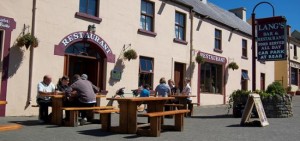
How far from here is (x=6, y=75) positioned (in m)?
11.1

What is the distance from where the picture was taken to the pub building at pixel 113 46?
1149 cm

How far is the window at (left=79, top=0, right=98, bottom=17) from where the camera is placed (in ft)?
45.0

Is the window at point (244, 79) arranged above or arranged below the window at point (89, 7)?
below

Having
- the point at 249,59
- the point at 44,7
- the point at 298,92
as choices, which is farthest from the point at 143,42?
the point at 298,92

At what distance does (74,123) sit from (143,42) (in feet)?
24.9

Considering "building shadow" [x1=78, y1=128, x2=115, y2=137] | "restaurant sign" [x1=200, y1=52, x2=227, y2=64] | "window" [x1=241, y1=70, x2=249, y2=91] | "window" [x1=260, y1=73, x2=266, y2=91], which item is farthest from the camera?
"window" [x1=260, y1=73, x2=266, y2=91]

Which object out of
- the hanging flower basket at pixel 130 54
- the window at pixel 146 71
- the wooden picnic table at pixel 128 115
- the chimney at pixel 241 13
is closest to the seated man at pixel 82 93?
the wooden picnic table at pixel 128 115

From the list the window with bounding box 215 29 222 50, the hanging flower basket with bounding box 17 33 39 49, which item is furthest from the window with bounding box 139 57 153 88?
the window with bounding box 215 29 222 50

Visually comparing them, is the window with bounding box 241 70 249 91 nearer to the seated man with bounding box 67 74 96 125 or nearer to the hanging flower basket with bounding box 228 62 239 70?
the hanging flower basket with bounding box 228 62 239 70

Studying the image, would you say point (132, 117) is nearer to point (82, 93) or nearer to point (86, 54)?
point (82, 93)

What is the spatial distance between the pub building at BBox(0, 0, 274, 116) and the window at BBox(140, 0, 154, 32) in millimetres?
48

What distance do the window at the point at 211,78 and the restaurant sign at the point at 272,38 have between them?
7.17 meters

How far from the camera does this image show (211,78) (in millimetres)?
21984

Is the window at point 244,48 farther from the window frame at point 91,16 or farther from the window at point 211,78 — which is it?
the window frame at point 91,16
